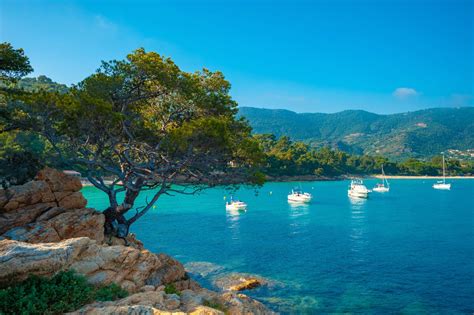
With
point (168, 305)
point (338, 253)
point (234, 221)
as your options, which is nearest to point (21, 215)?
point (168, 305)

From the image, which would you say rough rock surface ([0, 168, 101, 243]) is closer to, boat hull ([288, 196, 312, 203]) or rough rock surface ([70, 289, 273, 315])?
rough rock surface ([70, 289, 273, 315])

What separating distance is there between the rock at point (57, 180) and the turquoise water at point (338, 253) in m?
10.2

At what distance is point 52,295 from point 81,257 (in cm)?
204

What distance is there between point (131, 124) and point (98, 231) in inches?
225

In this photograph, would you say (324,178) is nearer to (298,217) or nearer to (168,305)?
(298,217)

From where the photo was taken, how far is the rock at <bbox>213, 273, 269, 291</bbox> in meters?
19.0

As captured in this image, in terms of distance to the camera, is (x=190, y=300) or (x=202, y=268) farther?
(x=202, y=268)

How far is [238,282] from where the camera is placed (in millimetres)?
19844

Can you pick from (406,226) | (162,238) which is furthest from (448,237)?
(162,238)

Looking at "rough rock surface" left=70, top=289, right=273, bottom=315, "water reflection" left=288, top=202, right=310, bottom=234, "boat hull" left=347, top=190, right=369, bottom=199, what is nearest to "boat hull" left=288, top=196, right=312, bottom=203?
"water reflection" left=288, top=202, right=310, bottom=234

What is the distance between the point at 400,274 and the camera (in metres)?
21.5

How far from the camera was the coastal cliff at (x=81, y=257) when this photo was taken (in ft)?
23.8

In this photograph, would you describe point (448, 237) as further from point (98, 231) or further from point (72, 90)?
point (72, 90)

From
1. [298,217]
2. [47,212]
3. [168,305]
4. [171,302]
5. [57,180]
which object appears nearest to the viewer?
[168,305]
